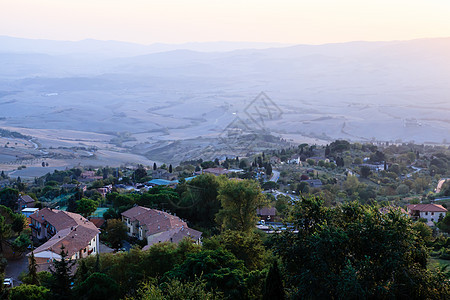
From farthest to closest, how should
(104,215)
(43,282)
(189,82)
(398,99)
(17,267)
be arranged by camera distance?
(189,82), (398,99), (104,215), (17,267), (43,282)

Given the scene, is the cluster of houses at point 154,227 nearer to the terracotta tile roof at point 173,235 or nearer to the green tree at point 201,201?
the terracotta tile roof at point 173,235

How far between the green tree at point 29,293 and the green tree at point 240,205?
9062 mm

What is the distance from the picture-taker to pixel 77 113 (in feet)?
435

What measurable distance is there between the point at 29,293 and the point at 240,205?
32.9 ft

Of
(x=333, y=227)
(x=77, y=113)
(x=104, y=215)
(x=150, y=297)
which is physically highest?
(x=333, y=227)

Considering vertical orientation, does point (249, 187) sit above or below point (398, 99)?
above

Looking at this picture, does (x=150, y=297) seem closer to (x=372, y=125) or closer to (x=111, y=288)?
(x=111, y=288)

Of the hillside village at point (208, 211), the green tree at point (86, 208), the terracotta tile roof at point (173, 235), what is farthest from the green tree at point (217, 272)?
Result: the green tree at point (86, 208)

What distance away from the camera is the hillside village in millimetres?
15492

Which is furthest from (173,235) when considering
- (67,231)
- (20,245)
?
(20,245)

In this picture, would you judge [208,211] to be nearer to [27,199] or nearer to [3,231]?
[3,231]

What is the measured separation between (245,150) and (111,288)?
6188 cm

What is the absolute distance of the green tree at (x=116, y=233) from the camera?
76.0ft

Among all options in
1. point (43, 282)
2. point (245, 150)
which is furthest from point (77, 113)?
point (43, 282)
